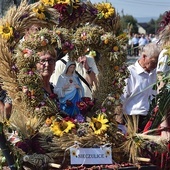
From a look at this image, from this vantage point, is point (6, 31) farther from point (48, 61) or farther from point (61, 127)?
point (61, 127)

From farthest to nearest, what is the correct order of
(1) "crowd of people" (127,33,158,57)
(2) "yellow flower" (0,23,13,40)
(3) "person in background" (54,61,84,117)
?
(1) "crowd of people" (127,33,158,57) < (3) "person in background" (54,61,84,117) < (2) "yellow flower" (0,23,13,40)

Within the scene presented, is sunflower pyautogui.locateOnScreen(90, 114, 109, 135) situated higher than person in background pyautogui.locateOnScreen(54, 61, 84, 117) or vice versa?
person in background pyautogui.locateOnScreen(54, 61, 84, 117)

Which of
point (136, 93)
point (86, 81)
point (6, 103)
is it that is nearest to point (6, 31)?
point (6, 103)

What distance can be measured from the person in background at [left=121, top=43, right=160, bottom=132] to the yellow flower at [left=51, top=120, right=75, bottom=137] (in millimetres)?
1221

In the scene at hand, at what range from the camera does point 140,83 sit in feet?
17.6

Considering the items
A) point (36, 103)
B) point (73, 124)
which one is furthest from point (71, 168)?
point (36, 103)

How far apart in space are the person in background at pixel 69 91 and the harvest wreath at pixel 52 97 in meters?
0.15

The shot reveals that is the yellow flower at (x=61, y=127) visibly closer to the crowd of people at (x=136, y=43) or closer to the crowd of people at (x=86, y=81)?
the crowd of people at (x=86, y=81)

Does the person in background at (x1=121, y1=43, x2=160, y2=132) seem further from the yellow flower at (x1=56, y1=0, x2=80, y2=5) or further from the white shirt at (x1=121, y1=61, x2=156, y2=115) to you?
the yellow flower at (x1=56, y1=0, x2=80, y2=5)

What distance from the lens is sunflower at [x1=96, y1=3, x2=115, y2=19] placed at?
4730 mm

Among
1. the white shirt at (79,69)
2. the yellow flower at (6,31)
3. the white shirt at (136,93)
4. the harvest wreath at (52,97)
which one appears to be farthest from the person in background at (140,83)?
the yellow flower at (6,31)

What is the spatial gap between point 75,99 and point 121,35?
0.66m

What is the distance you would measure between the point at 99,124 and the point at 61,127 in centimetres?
28

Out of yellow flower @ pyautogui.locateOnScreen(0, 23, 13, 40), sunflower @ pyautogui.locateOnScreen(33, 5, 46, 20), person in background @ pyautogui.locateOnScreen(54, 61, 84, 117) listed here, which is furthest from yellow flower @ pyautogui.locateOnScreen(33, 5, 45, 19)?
person in background @ pyautogui.locateOnScreen(54, 61, 84, 117)
